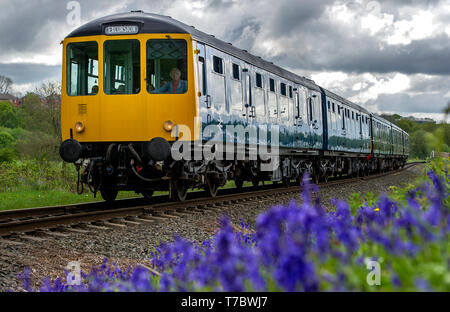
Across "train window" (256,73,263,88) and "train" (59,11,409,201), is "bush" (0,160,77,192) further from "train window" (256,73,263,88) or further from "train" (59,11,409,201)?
"train window" (256,73,263,88)

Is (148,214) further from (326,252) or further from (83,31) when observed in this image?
(326,252)

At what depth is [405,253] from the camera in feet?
6.17

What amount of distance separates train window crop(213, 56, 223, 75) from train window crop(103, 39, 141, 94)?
1.69m

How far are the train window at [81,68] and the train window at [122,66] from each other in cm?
29

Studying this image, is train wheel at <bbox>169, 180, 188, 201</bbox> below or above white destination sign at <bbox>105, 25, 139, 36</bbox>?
below

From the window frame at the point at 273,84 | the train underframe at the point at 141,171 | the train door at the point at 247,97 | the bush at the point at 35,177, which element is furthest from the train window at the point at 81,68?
the window frame at the point at 273,84

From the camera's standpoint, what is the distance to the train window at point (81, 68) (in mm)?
10602

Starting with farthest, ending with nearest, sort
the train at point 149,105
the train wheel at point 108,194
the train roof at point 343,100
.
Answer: the train roof at point 343,100 < the train wheel at point 108,194 < the train at point 149,105

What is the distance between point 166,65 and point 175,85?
1.63 ft

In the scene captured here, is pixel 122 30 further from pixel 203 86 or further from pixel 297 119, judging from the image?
pixel 297 119

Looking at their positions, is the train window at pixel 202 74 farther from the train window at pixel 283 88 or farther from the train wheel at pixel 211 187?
the train window at pixel 283 88

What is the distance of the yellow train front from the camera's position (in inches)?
394

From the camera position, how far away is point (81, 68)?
35.1 ft

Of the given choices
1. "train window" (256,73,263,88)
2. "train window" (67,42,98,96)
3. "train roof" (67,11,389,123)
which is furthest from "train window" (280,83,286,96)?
"train window" (67,42,98,96)
